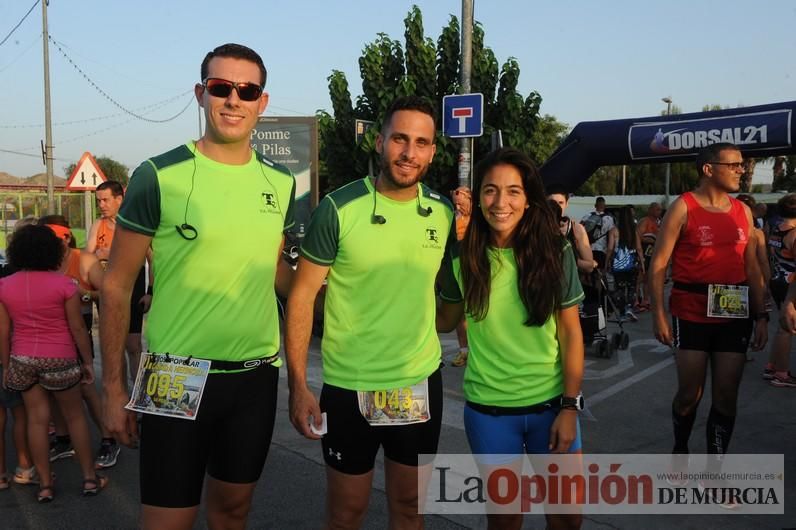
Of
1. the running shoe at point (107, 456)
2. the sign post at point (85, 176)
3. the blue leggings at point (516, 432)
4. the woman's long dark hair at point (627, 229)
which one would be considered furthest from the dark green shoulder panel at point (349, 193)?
the sign post at point (85, 176)

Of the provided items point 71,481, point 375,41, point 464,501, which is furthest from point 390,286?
point 375,41

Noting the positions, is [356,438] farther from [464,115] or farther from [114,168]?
[114,168]

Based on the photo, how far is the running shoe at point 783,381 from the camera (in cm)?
690

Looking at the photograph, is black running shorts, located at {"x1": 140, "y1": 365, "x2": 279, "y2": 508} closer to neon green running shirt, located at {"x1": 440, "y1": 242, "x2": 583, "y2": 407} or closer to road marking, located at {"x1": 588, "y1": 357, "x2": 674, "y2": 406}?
neon green running shirt, located at {"x1": 440, "y1": 242, "x2": 583, "y2": 407}

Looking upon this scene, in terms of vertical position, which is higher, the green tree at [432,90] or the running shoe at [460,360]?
the green tree at [432,90]

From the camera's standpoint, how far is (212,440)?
8.46 feet

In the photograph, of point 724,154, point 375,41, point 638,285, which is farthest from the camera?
point 375,41

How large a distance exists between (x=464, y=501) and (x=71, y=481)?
258cm

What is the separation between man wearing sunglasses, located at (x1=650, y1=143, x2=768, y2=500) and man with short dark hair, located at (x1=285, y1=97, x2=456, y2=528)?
2.05 meters

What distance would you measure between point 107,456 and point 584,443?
3443 millimetres

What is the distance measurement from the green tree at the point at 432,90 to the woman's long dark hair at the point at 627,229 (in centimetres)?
1020

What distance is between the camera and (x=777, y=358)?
Answer: 7.10 meters

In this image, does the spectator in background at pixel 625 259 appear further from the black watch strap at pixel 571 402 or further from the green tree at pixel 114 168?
the green tree at pixel 114 168

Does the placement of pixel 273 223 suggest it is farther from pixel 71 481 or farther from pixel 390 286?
pixel 71 481
